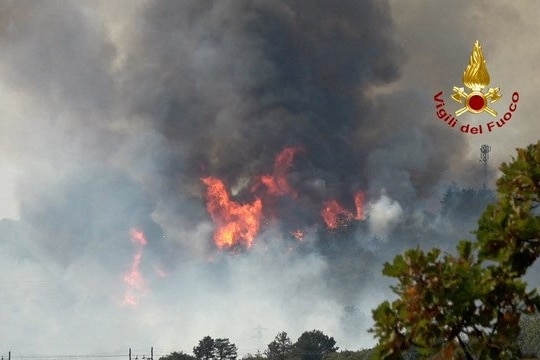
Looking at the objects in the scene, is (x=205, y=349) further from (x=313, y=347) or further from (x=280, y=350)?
(x=313, y=347)

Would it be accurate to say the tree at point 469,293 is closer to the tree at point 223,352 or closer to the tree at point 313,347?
the tree at point 313,347

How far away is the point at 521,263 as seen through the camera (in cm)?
1405

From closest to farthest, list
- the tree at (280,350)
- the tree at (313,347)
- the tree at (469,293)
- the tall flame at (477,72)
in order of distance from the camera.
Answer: the tree at (469,293), the tall flame at (477,72), the tree at (313,347), the tree at (280,350)

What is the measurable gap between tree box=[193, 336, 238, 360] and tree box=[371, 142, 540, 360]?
157342 millimetres

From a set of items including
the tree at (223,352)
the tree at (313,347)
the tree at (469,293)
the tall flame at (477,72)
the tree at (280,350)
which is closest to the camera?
the tree at (469,293)

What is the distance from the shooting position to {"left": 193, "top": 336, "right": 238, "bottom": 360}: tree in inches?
6570

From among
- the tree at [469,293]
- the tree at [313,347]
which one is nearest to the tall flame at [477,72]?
the tree at [469,293]

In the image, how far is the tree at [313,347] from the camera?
533 ft

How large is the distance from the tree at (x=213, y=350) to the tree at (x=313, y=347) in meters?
15.6

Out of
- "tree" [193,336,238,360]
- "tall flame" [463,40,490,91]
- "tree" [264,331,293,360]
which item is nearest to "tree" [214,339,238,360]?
"tree" [193,336,238,360]

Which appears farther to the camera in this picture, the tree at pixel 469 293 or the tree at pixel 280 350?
the tree at pixel 280 350

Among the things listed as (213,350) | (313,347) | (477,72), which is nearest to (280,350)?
(313,347)

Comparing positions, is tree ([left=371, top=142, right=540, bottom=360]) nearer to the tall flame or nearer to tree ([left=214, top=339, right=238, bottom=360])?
the tall flame

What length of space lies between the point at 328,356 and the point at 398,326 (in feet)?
479
